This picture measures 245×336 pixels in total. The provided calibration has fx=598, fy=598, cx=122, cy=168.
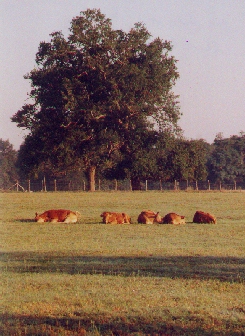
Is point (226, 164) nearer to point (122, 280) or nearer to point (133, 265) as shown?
point (133, 265)

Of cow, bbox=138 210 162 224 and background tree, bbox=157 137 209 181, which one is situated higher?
background tree, bbox=157 137 209 181

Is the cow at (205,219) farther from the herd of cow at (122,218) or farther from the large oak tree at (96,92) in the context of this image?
the large oak tree at (96,92)

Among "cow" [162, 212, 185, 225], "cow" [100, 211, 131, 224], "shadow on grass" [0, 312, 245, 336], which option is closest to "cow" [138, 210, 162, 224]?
"cow" [162, 212, 185, 225]

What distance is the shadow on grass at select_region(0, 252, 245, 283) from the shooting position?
10.5m

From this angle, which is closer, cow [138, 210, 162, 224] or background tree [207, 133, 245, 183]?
cow [138, 210, 162, 224]

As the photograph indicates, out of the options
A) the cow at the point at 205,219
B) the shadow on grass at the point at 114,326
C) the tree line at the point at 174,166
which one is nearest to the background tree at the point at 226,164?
the tree line at the point at 174,166

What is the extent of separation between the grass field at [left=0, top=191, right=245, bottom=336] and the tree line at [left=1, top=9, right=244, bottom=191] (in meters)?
26.5

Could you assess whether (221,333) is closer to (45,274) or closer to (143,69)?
(45,274)

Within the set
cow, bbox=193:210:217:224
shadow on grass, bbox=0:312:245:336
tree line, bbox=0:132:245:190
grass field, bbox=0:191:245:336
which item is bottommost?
shadow on grass, bbox=0:312:245:336

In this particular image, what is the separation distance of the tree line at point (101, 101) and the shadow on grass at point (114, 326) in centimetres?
3761

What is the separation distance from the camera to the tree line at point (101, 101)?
4525cm

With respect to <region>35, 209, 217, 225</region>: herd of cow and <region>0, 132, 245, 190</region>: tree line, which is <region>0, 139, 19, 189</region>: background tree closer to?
<region>0, 132, 245, 190</region>: tree line

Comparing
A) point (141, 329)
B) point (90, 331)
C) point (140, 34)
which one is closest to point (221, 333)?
point (141, 329)

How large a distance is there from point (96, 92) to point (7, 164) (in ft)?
181
